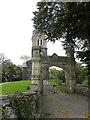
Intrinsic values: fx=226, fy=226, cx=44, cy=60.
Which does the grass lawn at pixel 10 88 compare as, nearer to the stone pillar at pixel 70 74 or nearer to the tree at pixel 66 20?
the tree at pixel 66 20

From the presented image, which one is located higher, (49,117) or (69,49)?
(69,49)

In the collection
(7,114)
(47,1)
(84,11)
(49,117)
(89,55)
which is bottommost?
(49,117)

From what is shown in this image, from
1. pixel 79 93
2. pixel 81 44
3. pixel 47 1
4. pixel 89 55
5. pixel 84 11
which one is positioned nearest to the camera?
pixel 84 11

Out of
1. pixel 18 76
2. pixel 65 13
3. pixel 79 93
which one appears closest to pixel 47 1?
pixel 65 13

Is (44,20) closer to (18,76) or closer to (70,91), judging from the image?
(70,91)

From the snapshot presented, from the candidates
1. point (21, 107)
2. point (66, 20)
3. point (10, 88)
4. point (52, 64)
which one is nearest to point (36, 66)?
point (52, 64)

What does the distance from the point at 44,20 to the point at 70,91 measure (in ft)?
32.9

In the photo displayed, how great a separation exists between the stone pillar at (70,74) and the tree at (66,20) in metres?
4.21

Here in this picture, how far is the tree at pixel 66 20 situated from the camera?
48.9 ft

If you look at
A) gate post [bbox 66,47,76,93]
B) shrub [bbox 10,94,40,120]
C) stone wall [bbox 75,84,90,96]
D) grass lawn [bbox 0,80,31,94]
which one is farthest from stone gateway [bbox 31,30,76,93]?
shrub [bbox 10,94,40,120]

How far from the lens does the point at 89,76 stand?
23.4 metres

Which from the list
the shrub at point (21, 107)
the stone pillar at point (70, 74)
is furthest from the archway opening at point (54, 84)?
the shrub at point (21, 107)

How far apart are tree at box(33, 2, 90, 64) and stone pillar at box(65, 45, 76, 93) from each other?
4.21 metres

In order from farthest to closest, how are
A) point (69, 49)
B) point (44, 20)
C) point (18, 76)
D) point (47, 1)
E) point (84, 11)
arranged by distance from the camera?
point (18, 76)
point (69, 49)
point (44, 20)
point (47, 1)
point (84, 11)
